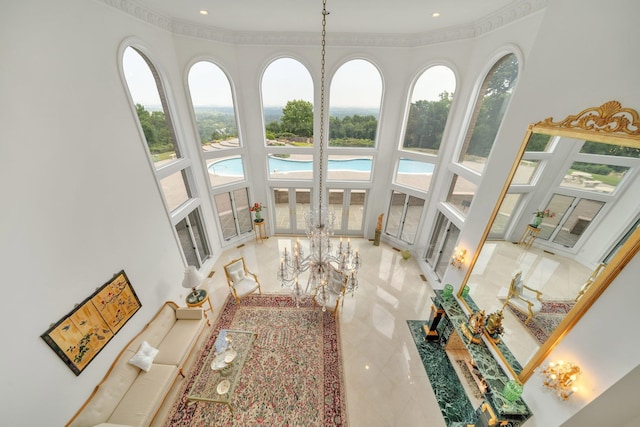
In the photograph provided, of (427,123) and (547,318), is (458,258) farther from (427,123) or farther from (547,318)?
(427,123)

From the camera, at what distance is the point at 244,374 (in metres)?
4.84

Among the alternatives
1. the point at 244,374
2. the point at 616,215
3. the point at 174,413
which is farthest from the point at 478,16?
the point at 174,413

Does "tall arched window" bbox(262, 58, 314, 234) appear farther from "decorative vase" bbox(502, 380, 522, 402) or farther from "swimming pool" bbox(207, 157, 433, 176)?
"decorative vase" bbox(502, 380, 522, 402)

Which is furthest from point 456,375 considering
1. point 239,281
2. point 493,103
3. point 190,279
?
point 190,279

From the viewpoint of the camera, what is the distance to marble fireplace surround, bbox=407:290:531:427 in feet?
10.9

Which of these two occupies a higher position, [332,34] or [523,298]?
[332,34]

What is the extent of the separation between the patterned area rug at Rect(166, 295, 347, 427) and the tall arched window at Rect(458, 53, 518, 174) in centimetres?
542

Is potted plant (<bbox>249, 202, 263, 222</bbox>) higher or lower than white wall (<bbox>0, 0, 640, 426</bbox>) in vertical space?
lower

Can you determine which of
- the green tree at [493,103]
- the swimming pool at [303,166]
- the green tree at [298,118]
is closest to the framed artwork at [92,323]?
the swimming pool at [303,166]

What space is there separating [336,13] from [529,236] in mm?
5726

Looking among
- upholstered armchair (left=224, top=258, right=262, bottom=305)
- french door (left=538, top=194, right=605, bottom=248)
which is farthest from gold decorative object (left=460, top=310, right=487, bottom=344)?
upholstered armchair (left=224, top=258, right=262, bottom=305)

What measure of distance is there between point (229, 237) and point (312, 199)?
3.46 m

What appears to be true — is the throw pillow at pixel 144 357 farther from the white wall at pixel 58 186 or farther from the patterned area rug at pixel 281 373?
the patterned area rug at pixel 281 373

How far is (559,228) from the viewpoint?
319 centimetres
